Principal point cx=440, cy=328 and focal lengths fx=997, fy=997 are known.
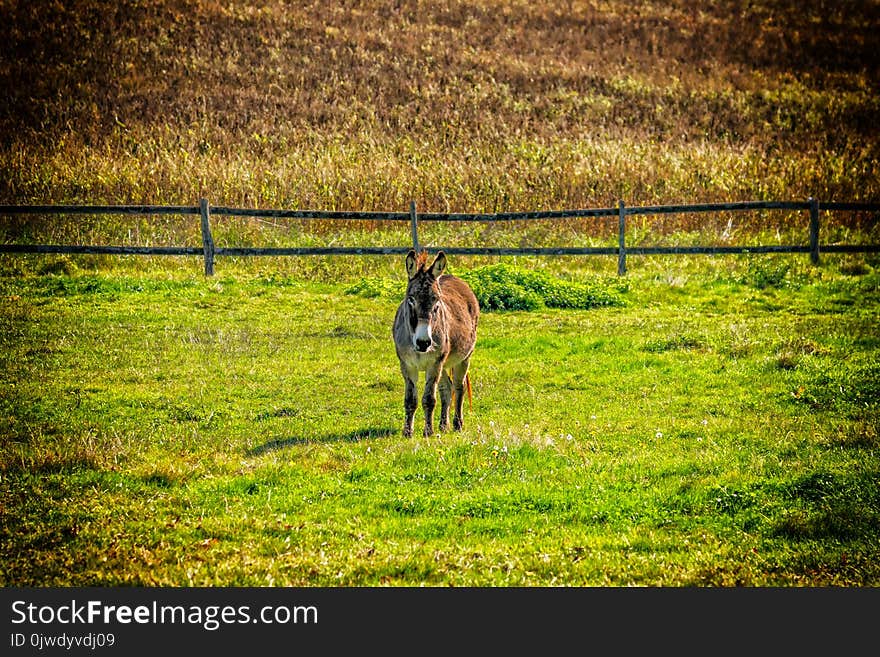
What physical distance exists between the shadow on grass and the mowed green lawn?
1.9 inches

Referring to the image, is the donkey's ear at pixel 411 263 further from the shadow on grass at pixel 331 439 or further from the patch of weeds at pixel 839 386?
the patch of weeds at pixel 839 386

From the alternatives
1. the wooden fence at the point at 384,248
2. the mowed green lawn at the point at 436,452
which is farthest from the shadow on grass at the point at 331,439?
the wooden fence at the point at 384,248

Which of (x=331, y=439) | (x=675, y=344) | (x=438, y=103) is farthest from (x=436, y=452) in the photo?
(x=438, y=103)

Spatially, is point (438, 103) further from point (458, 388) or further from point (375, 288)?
point (458, 388)

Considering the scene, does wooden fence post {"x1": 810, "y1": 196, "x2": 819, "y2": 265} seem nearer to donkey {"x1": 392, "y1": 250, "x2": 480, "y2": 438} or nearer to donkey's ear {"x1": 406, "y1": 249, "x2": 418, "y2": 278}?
donkey {"x1": 392, "y1": 250, "x2": 480, "y2": 438}

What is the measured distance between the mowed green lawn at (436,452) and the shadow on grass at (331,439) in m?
0.05

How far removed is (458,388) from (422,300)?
2174mm

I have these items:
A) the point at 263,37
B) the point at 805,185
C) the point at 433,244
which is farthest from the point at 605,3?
the point at 433,244

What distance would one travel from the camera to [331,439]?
11.4 m

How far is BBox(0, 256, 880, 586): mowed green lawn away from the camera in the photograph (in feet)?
24.3

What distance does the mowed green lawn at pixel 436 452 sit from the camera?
7.42 metres

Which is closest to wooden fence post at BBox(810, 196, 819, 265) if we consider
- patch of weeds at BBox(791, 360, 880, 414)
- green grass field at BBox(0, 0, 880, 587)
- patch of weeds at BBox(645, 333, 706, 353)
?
green grass field at BBox(0, 0, 880, 587)

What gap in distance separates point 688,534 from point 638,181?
1039 inches

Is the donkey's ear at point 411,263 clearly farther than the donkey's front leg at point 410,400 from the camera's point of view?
No
